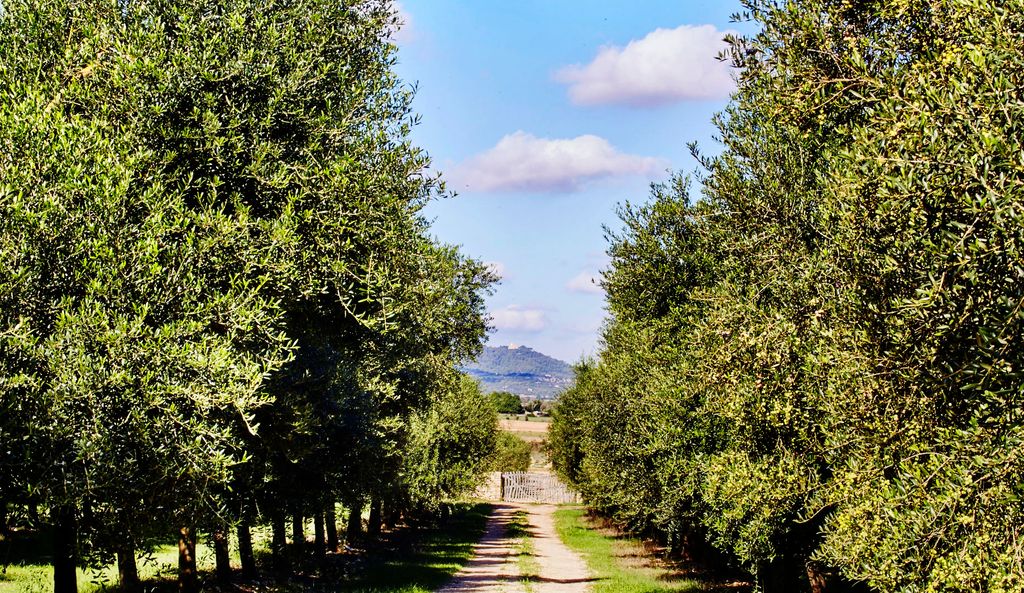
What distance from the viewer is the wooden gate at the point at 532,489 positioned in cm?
10588

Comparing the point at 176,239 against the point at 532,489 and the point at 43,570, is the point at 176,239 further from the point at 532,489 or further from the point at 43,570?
the point at 532,489

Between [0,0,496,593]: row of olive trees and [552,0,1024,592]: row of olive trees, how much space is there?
24.6ft

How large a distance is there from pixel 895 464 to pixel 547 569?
26448mm

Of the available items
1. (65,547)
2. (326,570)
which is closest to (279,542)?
(326,570)

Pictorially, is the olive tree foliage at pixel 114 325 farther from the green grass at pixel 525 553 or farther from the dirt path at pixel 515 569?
the green grass at pixel 525 553

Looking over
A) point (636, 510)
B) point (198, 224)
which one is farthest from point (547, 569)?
point (198, 224)

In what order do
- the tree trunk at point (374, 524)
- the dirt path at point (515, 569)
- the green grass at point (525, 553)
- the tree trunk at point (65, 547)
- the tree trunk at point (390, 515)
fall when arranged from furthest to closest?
the tree trunk at point (390, 515) → the tree trunk at point (374, 524) → the green grass at point (525, 553) → the dirt path at point (515, 569) → the tree trunk at point (65, 547)

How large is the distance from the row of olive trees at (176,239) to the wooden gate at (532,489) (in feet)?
291

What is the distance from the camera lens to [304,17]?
1572cm

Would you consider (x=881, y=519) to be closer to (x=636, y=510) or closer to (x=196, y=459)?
(x=196, y=459)

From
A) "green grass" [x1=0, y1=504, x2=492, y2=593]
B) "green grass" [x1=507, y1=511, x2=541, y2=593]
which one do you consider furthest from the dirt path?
"green grass" [x1=0, y1=504, x2=492, y2=593]

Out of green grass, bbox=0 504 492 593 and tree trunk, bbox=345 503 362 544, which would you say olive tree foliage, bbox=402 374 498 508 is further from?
green grass, bbox=0 504 492 593

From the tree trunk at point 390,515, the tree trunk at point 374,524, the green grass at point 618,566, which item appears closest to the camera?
the green grass at point 618,566

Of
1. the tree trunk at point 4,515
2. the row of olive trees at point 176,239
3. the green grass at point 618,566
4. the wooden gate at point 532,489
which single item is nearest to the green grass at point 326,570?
the tree trunk at point 4,515
